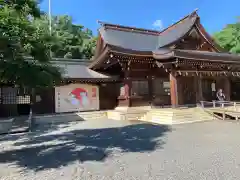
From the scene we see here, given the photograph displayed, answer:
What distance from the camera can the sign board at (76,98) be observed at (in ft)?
47.8

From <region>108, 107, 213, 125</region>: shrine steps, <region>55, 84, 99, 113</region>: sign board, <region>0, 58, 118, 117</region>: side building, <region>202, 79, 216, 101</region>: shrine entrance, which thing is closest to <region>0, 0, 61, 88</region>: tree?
<region>108, 107, 213, 125</region>: shrine steps

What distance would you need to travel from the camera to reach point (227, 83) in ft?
49.6

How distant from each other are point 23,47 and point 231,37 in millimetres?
21514

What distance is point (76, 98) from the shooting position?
1503cm

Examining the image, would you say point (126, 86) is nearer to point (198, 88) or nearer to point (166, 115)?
point (166, 115)

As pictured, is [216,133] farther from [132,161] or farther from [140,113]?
[140,113]

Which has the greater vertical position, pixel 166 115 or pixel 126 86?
pixel 126 86

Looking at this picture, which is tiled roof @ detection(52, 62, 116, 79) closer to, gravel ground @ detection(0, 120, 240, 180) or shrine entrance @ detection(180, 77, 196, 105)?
shrine entrance @ detection(180, 77, 196, 105)

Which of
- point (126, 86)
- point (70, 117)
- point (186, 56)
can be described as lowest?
point (70, 117)

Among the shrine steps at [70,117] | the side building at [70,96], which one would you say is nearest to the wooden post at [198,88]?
the side building at [70,96]

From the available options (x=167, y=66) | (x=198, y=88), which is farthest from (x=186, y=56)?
(x=198, y=88)

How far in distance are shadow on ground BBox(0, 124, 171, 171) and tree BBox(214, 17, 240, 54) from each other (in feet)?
56.4

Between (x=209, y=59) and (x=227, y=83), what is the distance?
3526mm

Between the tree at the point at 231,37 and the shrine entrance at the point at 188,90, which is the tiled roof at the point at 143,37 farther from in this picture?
the tree at the point at 231,37
